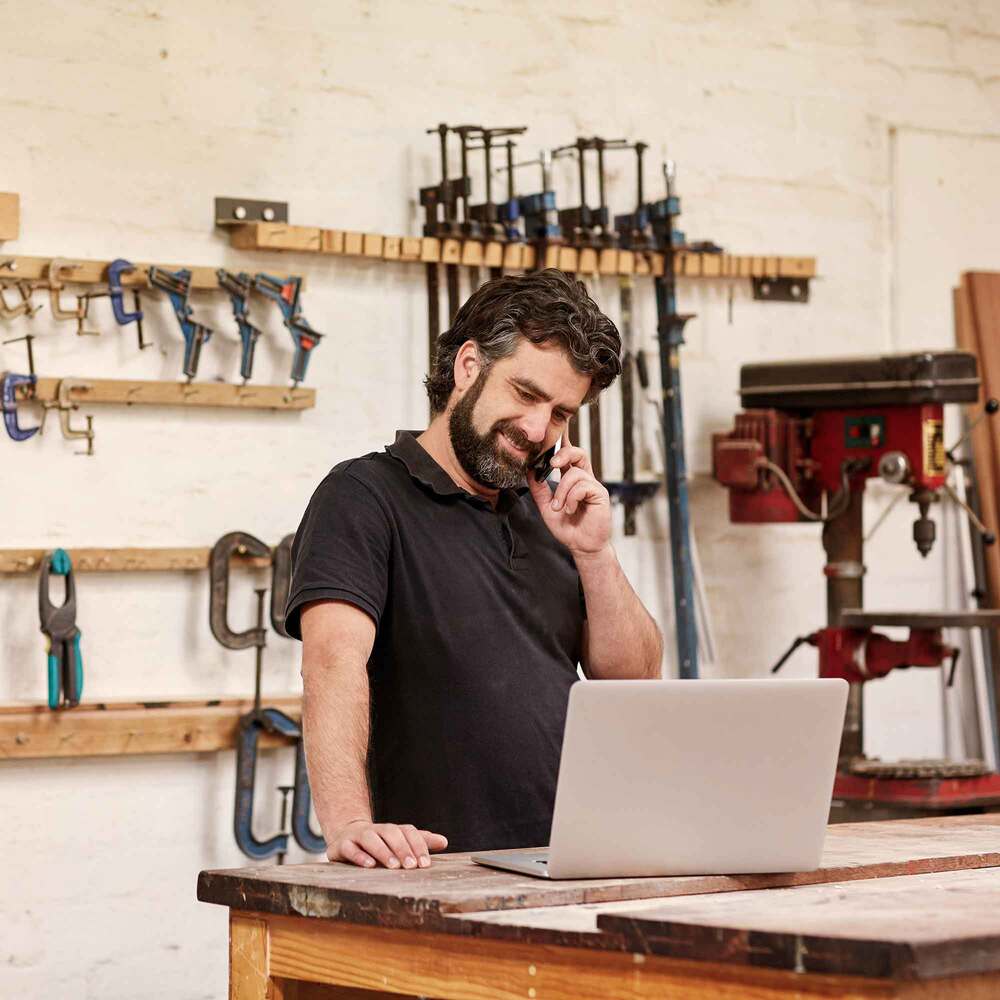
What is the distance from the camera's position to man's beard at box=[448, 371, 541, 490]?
8.75ft

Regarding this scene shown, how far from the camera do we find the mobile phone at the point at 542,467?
2721 millimetres

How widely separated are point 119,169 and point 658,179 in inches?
60.1

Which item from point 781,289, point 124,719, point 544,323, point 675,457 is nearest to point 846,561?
point 675,457

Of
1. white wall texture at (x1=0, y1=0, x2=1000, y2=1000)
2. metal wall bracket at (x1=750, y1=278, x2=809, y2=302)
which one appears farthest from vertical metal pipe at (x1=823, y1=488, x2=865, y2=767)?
metal wall bracket at (x1=750, y1=278, x2=809, y2=302)

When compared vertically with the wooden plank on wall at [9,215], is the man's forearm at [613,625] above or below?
below

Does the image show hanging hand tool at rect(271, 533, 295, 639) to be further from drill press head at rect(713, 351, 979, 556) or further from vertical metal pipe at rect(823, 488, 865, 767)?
vertical metal pipe at rect(823, 488, 865, 767)

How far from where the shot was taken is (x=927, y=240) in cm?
526

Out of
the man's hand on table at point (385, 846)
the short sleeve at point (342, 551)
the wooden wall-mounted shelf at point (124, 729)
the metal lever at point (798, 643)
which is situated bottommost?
the man's hand on table at point (385, 846)

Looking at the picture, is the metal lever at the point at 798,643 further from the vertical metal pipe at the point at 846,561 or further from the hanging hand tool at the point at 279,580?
the hanging hand tool at the point at 279,580

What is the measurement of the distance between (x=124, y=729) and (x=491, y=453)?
1571 millimetres

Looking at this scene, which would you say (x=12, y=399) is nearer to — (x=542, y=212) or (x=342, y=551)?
(x=542, y=212)

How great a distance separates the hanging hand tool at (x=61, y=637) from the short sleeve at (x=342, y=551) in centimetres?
138

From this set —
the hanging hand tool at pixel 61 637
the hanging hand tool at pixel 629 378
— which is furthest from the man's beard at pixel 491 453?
the hanging hand tool at pixel 629 378

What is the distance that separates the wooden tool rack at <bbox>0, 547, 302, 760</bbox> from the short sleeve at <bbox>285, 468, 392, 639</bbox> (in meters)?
1.45
